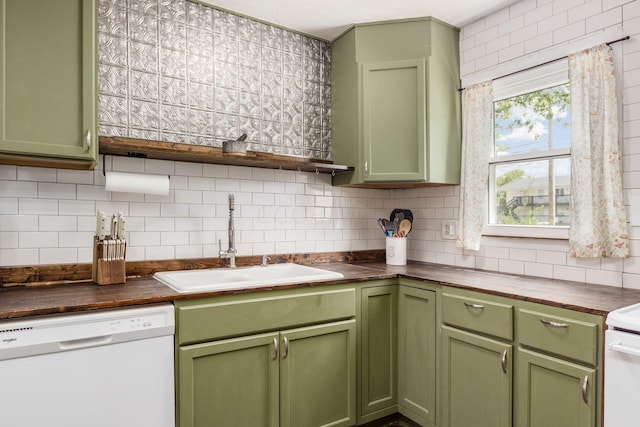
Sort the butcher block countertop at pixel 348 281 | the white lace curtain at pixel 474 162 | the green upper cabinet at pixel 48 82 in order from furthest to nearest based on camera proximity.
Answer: the white lace curtain at pixel 474 162, the green upper cabinet at pixel 48 82, the butcher block countertop at pixel 348 281

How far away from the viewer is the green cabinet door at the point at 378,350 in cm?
229

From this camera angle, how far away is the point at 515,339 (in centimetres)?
180

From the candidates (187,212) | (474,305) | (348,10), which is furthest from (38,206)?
(474,305)

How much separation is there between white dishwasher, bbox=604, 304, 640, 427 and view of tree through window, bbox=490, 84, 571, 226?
38.9 inches

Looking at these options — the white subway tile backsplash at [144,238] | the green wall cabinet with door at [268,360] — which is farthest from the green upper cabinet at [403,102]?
the white subway tile backsplash at [144,238]

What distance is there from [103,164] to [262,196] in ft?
3.12

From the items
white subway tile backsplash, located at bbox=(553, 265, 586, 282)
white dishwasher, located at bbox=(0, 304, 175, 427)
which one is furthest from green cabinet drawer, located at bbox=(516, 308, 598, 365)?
white dishwasher, located at bbox=(0, 304, 175, 427)

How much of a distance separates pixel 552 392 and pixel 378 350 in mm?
932

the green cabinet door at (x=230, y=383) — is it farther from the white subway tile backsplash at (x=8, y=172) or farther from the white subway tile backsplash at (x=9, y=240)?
the white subway tile backsplash at (x=8, y=172)

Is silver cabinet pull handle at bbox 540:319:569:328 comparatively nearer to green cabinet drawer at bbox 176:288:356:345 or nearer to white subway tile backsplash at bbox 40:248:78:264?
green cabinet drawer at bbox 176:288:356:345

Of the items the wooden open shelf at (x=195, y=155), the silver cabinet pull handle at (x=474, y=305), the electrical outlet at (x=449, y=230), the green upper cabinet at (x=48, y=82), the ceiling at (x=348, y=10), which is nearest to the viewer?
the green upper cabinet at (x=48, y=82)

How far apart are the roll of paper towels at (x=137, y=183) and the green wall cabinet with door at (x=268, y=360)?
71 centimetres

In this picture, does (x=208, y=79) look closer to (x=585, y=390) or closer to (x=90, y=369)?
(x=90, y=369)

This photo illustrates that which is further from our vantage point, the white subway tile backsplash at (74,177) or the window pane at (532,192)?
the window pane at (532,192)
